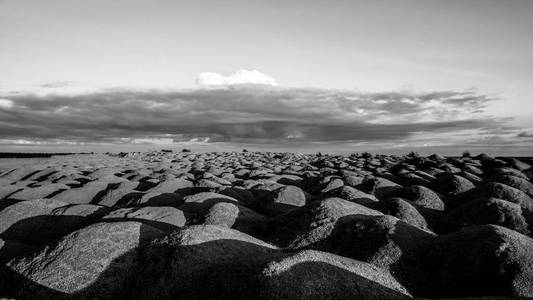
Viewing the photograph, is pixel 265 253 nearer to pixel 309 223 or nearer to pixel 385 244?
pixel 309 223

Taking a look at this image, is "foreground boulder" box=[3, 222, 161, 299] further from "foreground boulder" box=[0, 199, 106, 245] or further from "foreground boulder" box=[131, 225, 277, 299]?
"foreground boulder" box=[0, 199, 106, 245]

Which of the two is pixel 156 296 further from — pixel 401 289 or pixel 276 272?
pixel 401 289

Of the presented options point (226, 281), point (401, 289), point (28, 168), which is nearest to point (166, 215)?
point (226, 281)

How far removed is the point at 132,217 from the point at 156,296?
10.1ft

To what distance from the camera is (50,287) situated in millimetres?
4871

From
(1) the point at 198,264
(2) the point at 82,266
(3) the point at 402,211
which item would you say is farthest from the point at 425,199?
(2) the point at 82,266

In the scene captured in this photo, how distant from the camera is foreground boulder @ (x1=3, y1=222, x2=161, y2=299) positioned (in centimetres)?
486

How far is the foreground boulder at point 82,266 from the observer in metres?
4.86

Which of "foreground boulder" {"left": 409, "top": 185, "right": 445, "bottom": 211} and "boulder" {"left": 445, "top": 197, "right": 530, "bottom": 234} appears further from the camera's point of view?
"foreground boulder" {"left": 409, "top": 185, "right": 445, "bottom": 211}

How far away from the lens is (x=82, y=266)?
16.7 feet

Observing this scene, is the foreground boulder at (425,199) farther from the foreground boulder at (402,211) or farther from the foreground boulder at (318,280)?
the foreground boulder at (318,280)

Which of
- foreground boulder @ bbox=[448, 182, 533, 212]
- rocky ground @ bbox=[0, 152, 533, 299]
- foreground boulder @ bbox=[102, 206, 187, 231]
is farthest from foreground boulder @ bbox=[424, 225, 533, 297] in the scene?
foreground boulder @ bbox=[448, 182, 533, 212]

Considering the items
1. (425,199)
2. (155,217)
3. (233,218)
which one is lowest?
(425,199)

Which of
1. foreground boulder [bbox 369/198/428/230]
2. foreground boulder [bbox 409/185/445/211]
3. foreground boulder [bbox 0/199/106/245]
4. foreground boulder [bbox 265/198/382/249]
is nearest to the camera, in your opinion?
foreground boulder [bbox 265/198/382/249]
